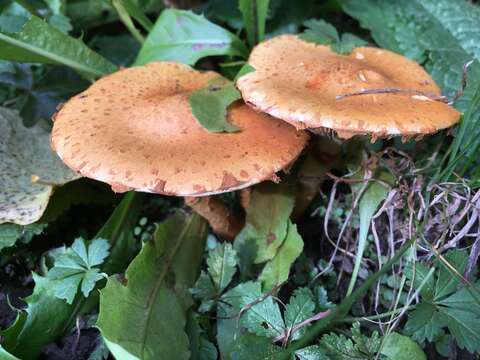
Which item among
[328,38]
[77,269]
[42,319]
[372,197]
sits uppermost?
[328,38]

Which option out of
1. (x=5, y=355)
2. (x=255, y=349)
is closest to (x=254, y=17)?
(x=255, y=349)

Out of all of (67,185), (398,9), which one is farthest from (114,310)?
(398,9)

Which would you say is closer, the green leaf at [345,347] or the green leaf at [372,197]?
the green leaf at [345,347]

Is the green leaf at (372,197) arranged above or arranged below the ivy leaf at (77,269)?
above

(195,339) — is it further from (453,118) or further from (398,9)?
(398,9)

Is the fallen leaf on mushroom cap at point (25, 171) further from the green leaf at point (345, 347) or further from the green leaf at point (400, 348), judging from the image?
the green leaf at point (400, 348)

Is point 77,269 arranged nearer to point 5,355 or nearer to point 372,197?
point 5,355

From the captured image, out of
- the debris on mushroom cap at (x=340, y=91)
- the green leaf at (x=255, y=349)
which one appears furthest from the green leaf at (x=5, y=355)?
the debris on mushroom cap at (x=340, y=91)
